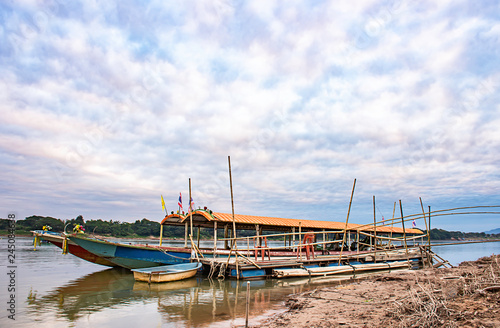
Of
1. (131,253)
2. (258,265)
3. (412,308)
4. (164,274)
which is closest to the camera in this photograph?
(412,308)

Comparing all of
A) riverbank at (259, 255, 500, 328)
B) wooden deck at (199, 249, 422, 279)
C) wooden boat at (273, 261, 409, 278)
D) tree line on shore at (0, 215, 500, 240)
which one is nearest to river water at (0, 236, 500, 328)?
wooden boat at (273, 261, 409, 278)

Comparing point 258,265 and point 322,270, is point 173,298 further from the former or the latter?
point 322,270

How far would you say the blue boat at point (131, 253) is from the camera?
699 inches

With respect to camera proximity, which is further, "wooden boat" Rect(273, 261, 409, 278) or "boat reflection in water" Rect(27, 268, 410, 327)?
"wooden boat" Rect(273, 261, 409, 278)

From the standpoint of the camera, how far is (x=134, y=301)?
11.1 metres

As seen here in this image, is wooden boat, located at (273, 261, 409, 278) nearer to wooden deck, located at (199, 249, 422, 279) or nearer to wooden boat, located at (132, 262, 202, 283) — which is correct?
wooden deck, located at (199, 249, 422, 279)

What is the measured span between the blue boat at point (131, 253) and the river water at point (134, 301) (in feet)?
4.30

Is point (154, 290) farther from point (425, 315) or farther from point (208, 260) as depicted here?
point (425, 315)

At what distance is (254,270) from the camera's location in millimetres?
16328

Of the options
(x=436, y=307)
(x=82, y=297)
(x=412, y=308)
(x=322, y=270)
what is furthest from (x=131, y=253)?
(x=436, y=307)

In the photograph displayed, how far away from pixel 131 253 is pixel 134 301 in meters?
7.48

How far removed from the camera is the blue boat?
1777cm

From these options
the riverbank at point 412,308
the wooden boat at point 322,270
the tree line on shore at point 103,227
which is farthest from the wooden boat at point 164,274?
the tree line on shore at point 103,227

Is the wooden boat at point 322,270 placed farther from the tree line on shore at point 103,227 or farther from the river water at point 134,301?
the tree line on shore at point 103,227
